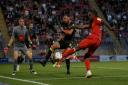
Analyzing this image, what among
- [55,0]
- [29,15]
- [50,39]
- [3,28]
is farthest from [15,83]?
[55,0]

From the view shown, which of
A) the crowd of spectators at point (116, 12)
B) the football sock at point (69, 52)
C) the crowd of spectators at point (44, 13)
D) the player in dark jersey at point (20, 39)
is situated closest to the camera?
the football sock at point (69, 52)

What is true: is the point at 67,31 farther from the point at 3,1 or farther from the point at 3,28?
the point at 3,1

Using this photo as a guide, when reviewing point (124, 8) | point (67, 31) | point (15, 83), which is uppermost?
point (124, 8)

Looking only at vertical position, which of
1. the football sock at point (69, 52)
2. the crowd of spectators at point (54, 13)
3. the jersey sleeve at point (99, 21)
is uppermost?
the crowd of spectators at point (54, 13)

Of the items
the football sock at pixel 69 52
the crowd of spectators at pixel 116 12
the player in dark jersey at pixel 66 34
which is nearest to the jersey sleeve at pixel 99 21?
the player in dark jersey at pixel 66 34

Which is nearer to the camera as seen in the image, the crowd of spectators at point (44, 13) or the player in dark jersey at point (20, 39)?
the player in dark jersey at point (20, 39)

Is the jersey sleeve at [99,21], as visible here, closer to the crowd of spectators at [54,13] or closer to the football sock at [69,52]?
the football sock at [69,52]

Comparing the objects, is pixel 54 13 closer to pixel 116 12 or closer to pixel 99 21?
pixel 116 12

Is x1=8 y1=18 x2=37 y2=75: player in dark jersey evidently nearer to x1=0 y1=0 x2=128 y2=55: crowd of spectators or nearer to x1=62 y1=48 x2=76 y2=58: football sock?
x1=62 y1=48 x2=76 y2=58: football sock

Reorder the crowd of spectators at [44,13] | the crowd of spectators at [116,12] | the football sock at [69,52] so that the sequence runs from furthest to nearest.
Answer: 1. the crowd of spectators at [116,12]
2. the crowd of spectators at [44,13]
3. the football sock at [69,52]

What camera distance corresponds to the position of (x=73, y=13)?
1449 inches

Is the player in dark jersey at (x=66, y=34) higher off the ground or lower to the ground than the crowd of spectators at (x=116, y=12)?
lower

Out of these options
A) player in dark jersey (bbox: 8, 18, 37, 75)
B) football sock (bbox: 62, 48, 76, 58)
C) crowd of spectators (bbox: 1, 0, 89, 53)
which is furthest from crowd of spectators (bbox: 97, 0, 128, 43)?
football sock (bbox: 62, 48, 76, 58)

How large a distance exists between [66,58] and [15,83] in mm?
3231
